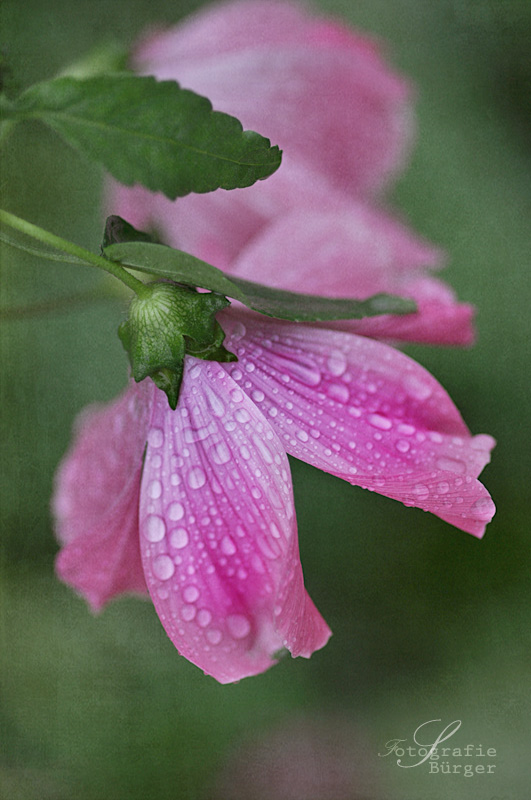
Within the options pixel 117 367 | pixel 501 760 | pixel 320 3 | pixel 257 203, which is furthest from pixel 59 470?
pixel 320 3

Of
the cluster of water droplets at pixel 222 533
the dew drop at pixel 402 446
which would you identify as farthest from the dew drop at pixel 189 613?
the dew drop at pixel 402 446

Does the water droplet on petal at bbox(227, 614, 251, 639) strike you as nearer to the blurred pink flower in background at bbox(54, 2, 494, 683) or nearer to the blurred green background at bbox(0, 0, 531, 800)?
the blurred pink flower in background at bbox(54, 2, 494, 683)

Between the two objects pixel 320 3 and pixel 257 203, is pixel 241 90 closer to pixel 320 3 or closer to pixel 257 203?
pixel 257 203

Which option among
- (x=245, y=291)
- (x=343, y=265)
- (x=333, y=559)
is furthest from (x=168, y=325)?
(x=333, y=559)

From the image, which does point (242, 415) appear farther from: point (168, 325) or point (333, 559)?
point (333, 559)

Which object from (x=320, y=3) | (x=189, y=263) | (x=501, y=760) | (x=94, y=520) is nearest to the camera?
(x=189, y=263)
